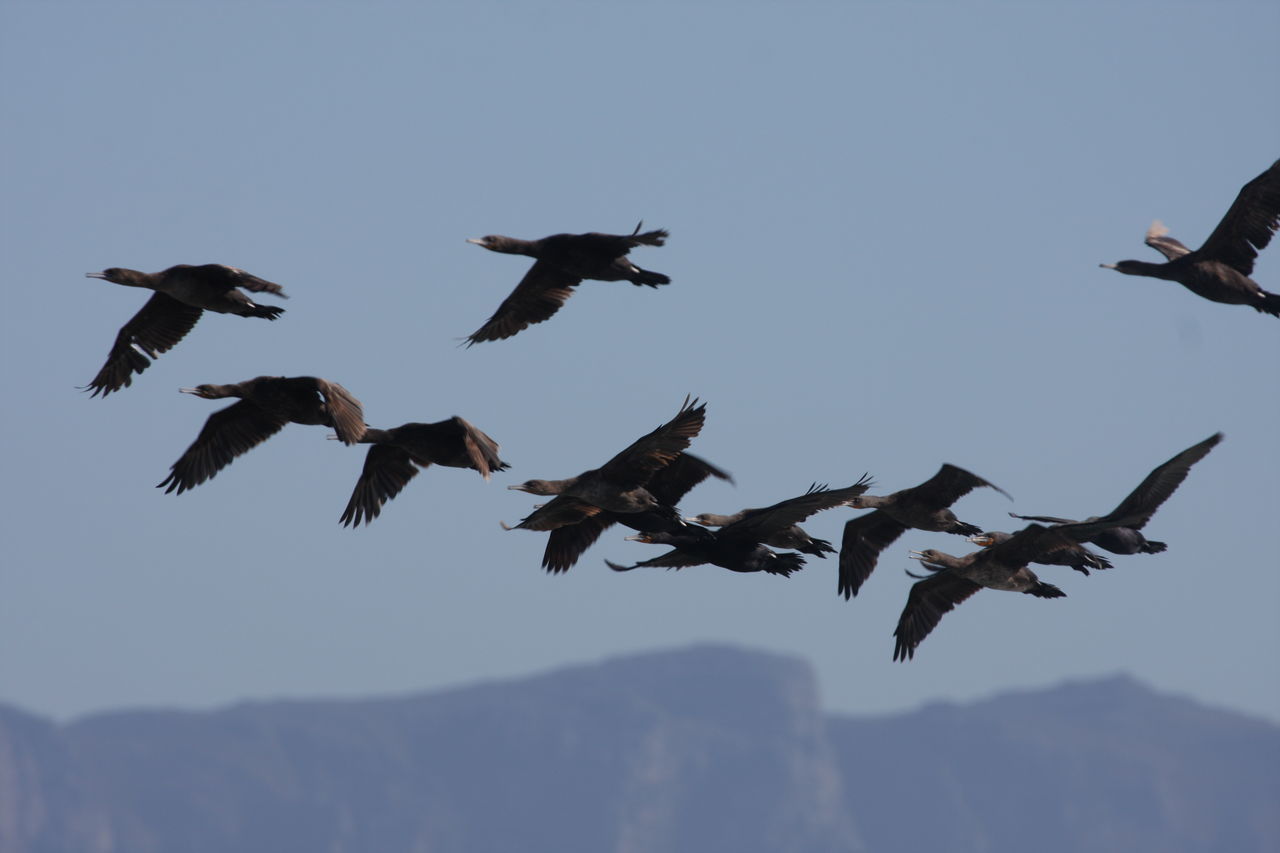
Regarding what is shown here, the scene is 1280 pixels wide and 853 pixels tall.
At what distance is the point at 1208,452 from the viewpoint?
23453mm

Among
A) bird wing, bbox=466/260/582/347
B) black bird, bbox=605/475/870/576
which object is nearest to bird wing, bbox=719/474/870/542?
black bird, bbox=605/475/870/576

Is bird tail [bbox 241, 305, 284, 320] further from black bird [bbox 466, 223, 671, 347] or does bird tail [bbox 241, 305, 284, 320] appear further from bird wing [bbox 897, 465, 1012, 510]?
bird wing [bbox 897, 465, 1012, 510]

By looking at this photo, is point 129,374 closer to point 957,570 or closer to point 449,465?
point 449,465

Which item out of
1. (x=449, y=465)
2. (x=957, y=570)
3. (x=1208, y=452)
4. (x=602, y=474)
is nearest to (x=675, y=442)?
(x=602, y=474)

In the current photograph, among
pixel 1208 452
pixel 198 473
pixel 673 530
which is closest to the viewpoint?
pixel 1208 452

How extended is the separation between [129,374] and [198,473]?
2.16 m

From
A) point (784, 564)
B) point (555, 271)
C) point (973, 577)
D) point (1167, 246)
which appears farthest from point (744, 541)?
point (1167, 246)

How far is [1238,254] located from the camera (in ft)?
90.4

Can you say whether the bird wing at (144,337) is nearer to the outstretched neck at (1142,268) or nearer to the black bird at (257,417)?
the black bird at (257,417)

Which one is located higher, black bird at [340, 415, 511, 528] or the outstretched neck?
the outstretched neck

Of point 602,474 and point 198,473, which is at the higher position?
point 602,474

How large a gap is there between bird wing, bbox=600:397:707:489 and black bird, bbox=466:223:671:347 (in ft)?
10.6

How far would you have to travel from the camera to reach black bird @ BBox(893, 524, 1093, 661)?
24533 mm

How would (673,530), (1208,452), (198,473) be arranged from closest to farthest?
1. (1208,452)
2. (673,530)
3. (198,473)
